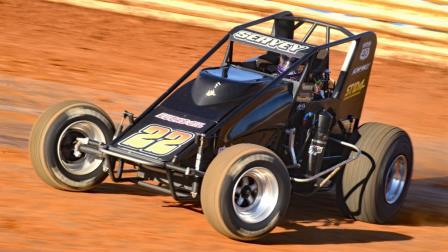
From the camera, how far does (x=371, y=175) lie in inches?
324

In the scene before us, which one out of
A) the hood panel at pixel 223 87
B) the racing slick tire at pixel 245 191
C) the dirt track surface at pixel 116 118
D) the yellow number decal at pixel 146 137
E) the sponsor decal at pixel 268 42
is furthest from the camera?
the sponsor decal at pixel 268 42

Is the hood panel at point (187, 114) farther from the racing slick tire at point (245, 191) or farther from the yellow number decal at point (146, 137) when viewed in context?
the racing slick tire at point (245, 191)

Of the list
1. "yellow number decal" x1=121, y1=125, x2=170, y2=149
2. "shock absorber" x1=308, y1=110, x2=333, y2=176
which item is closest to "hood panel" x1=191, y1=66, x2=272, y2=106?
"yellow number decal" x1=121, y1=125, x2=170, y2=149

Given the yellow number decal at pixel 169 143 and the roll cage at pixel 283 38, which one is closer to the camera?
the yellow number decal at pixel 169 143

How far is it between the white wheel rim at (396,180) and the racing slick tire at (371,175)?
0.08 metres

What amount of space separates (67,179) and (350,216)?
248 cm

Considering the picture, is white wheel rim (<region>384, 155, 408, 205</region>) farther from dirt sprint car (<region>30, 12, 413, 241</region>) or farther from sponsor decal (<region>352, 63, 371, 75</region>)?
sponsor decal (<region>352, 63, 371, 75</region>)

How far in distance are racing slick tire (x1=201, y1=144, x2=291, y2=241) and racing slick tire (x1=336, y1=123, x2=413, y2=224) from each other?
48.6 inches

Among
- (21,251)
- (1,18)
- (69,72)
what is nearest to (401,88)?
(69,72)

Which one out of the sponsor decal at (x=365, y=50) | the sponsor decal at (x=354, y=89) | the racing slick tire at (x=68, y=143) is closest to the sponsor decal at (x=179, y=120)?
the racing slick tire at (x=68, y=143)

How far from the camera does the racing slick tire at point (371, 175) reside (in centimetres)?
824

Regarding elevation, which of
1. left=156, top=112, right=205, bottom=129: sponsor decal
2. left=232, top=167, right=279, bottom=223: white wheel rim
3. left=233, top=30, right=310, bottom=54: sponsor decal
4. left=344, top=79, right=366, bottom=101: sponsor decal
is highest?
left=233, top=30, right=310, bottom=54: sponsor decal

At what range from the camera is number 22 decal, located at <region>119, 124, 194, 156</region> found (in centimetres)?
741

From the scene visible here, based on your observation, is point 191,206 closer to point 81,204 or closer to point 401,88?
point 81,204
